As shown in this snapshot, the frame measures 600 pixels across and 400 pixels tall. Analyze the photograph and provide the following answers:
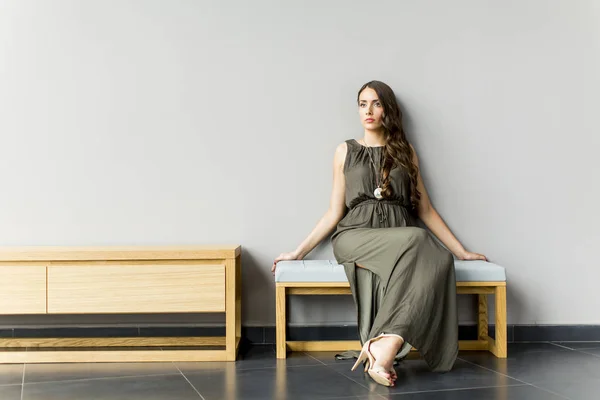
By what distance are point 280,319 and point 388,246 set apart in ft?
2.22

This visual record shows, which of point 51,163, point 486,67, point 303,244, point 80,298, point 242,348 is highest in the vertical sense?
point 486,67

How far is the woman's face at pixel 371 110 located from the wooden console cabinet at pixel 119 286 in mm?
1050

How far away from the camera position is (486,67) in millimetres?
4109

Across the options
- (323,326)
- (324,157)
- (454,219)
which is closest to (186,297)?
(323,326)

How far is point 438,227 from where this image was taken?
13.2 feet

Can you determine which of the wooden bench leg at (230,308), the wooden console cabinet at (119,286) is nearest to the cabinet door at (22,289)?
the wooden console cabinet at (119,286)

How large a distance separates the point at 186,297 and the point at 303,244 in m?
0.73

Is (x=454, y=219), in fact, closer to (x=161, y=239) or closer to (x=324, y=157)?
(x=324, y=157)

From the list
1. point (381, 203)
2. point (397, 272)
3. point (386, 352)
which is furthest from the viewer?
point (381, 203)

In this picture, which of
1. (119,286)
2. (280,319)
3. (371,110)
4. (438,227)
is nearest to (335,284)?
(280,319)

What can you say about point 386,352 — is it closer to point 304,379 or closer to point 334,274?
point 304,379

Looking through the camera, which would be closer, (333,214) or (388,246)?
(388,246)

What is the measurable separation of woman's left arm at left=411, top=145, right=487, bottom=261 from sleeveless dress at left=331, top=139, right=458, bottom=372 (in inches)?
5.7

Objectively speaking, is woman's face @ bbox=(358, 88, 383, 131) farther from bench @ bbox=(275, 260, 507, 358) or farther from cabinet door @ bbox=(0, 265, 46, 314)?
cabinet door @ bbox=(0, 265, 46, 314)
